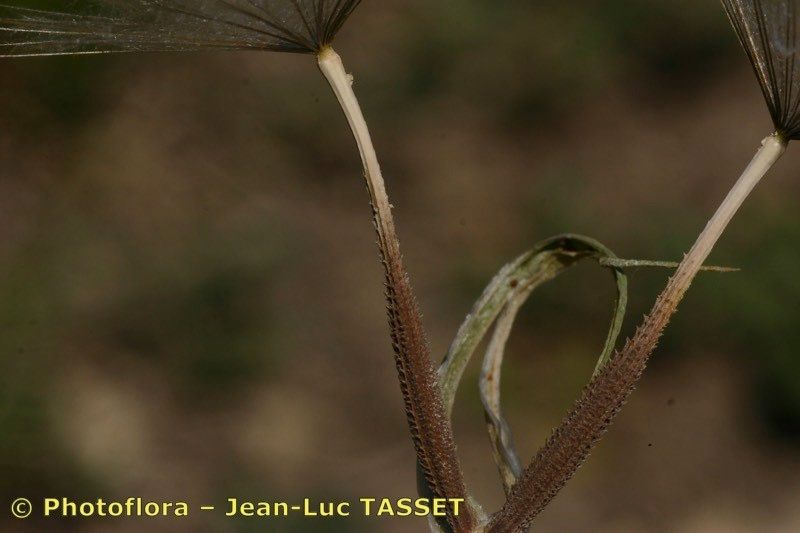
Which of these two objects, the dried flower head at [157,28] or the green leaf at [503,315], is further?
the green leaf at [503,315]

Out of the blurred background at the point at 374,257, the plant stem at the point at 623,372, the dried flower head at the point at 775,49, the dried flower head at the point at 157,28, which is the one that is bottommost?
the plant stem at the point at 623,372

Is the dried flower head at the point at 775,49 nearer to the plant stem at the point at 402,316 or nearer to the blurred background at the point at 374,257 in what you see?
the plant stem at the point at 402,316

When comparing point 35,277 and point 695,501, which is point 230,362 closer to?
point 35,277

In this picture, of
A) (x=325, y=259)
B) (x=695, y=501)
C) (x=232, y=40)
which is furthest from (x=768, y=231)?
(x=232, y=40)

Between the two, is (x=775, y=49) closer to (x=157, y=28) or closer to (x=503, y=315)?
(x=503, y=315)

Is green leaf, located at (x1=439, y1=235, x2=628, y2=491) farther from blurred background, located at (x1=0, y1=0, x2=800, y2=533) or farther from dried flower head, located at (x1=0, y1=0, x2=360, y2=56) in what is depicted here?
blurred background, located at (x1=0, y1=0, x2=800, y2=533)

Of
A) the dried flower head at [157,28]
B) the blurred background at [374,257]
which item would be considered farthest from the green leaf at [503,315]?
the blurred background at [374,257]

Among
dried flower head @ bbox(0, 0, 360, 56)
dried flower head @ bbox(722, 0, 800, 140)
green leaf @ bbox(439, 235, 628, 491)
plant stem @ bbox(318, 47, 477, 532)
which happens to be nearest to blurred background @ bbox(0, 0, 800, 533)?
green leaf @ bbox(439, 235, 628, 491)
